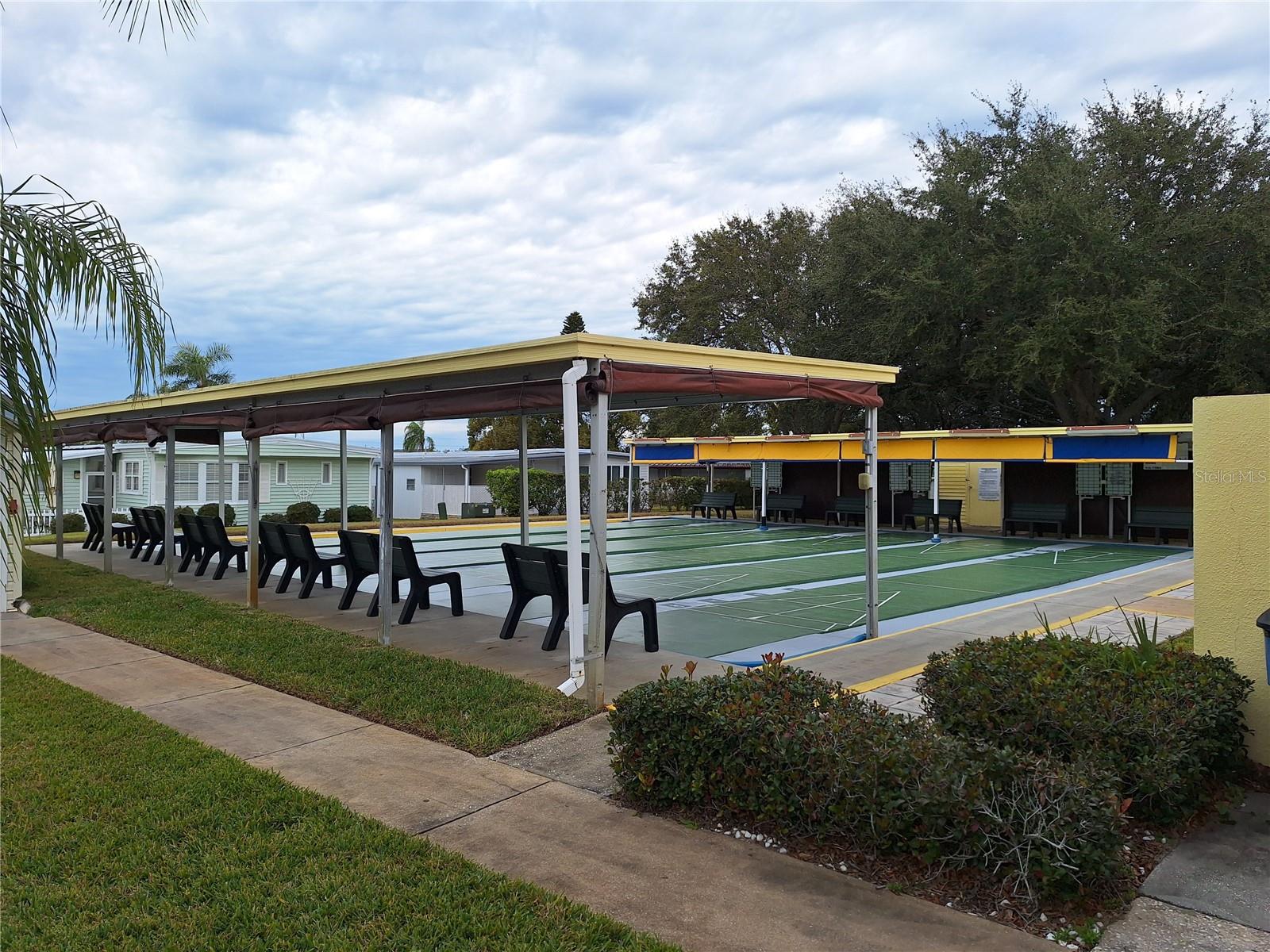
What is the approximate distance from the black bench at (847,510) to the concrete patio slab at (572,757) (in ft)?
66.8

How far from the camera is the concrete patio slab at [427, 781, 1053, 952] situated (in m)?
3.24

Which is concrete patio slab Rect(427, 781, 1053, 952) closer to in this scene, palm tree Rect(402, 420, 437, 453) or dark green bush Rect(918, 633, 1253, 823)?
dark green bush Rect(918, 633, 1253, 823)

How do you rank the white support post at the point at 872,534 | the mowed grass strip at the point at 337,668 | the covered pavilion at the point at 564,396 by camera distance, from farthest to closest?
the white support post at the point at 872,534 < the covered pavilion at the point at 564,396 < the mowed grass strip at the point at 337,668

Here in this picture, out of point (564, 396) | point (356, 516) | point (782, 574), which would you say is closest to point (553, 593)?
point (564, 396)

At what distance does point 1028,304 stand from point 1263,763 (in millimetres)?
21620

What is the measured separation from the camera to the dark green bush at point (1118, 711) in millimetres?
4109

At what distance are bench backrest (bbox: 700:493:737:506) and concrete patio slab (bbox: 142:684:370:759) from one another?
2373 cm

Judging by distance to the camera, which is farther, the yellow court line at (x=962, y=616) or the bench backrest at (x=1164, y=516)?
the bench backrest at (x=1164, y=516)

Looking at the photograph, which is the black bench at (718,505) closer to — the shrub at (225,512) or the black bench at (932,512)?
the black bench at (932,512)

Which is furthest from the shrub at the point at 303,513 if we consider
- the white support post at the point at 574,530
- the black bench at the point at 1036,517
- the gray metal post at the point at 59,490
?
the white support post at the point at 574,530

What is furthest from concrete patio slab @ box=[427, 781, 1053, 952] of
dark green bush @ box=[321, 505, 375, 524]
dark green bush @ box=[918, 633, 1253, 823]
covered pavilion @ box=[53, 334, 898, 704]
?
dark green bush @ box=[321, 505, 375, 524]

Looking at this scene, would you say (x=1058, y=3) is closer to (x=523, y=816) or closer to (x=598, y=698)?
(x=598, y=698)

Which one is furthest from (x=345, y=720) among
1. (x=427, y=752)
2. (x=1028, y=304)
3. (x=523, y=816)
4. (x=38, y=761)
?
(x=1028, y=304)

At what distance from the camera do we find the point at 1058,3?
11781 mm
